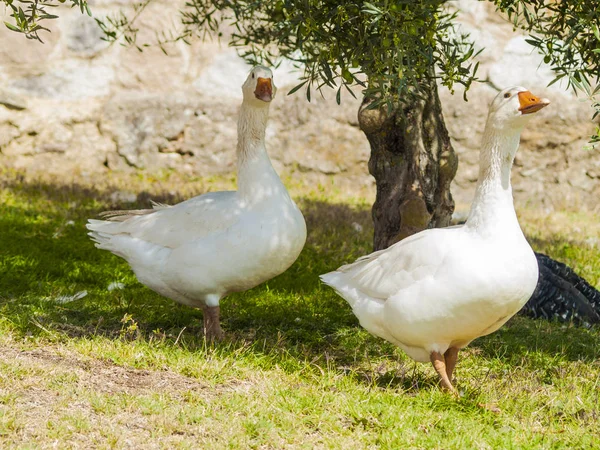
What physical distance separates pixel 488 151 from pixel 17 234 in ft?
17.0

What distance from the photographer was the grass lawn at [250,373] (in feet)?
13.5

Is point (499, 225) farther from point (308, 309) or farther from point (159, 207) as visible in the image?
point (159, 207)

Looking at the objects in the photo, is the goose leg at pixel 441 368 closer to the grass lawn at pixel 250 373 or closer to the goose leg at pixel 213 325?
the grass lawn at pixel 250 373

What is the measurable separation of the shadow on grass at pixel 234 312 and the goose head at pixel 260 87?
1726 millimetres

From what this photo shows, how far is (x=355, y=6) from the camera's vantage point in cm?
478

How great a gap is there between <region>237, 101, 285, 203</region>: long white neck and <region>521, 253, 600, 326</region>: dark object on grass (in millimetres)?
2642

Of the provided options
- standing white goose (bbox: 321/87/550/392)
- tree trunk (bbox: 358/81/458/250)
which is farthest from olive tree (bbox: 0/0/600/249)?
standing white goose (bbox: 321/87/550/392)

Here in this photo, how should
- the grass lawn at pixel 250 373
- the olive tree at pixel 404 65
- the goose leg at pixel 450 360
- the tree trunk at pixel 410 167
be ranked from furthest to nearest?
the tree trunk at pixel 410 167, the goose leg at pixel 450 360, the olive tree at pixel 404 65, the grass lawn at pixel 250 373

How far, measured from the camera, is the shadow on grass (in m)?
5.67

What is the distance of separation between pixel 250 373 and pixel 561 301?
3.13 metres

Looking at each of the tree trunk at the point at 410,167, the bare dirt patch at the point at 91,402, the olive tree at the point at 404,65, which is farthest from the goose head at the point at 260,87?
the bare dirt patch at the point at 91,402

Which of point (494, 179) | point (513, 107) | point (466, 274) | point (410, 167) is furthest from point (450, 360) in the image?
point (410, 167)

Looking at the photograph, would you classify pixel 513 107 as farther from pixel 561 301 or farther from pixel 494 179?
pixel 561 301

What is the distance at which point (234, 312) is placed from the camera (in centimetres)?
665
